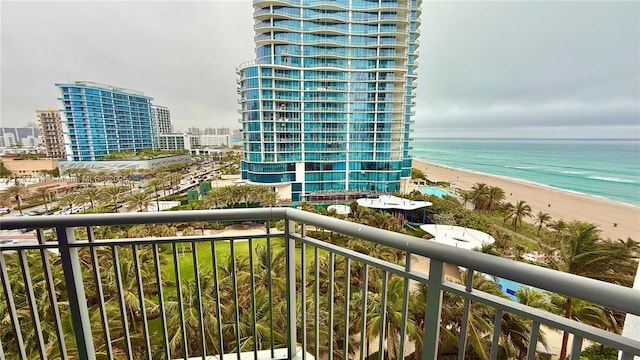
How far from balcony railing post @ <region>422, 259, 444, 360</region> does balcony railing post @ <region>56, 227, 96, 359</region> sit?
1365 millimetres

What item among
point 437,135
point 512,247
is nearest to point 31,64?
point 512,247

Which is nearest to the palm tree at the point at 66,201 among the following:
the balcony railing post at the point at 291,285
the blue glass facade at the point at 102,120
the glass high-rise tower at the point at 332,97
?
the blue glass facade at the point at 102,120

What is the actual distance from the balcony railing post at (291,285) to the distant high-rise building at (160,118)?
7570mm

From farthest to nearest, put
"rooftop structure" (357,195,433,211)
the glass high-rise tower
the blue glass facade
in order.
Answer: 1. the glass high-rise tower
2. "rooftop structure" (357,195,433,211)
3. the blue glass facade

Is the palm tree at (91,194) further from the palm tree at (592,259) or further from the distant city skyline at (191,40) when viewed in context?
the palm tree at (592,259)

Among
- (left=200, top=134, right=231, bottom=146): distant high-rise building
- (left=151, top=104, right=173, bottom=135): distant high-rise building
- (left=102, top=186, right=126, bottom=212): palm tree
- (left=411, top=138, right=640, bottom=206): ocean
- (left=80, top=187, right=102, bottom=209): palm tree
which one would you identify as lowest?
(left=411, top=138, right=640, bottom=206): ocean

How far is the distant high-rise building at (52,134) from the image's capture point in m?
4.49

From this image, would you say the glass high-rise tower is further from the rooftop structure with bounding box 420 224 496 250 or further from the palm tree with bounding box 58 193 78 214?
the palm tree with bounding box 58 193 78 214

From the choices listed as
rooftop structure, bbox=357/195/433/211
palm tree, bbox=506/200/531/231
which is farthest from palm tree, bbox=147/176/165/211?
palm tree, bbox=506/200/531/231

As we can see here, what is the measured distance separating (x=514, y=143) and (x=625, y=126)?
57650 mm

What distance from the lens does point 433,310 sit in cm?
76

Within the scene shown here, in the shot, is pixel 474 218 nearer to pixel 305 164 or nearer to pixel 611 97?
pixel 611 97

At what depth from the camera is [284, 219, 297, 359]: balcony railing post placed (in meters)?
1.12

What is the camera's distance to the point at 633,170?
75.7ft
